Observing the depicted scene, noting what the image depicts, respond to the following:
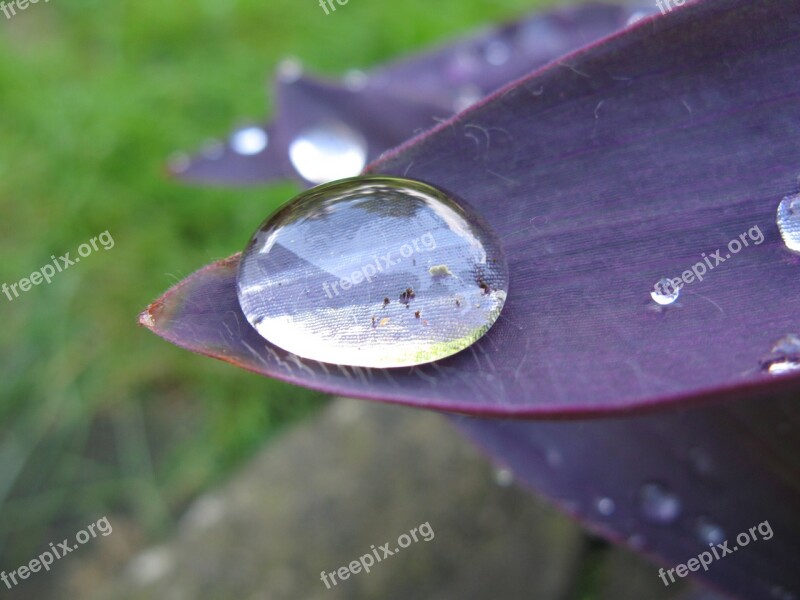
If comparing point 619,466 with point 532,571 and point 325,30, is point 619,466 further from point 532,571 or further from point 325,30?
point 325,30

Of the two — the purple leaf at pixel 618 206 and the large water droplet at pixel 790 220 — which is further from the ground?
the purple leaf at pixel 618 206

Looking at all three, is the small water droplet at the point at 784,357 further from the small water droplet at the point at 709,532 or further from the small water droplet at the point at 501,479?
the small water droplet at the point at 501,479

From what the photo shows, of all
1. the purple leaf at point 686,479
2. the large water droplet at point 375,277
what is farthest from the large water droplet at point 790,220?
the purple leaf at point 686,479

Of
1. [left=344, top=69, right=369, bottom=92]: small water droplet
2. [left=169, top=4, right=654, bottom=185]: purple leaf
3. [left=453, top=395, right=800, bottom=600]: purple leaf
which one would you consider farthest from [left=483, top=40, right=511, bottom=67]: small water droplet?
[left=453, top=395, right=800, bottom=600]: purple leaf

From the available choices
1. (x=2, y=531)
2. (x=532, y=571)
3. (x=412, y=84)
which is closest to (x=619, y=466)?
(x=532, y=571)

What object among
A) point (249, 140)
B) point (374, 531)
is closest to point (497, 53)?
point (249, 140)

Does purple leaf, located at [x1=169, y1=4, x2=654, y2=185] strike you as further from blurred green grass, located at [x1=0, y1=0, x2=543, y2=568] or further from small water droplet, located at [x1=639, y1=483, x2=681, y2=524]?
blurred green grass, located at [x1=0, y1=0, x2=543, y2=568]
